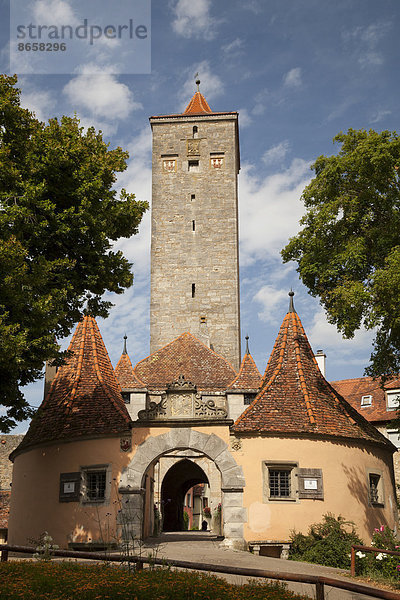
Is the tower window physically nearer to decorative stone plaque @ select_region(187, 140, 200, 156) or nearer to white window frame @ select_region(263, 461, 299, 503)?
decorative stone plaque @ select_region(187, 140, 200, 156)

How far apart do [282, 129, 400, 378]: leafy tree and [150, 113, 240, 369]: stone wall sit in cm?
1826

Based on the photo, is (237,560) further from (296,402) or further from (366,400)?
(366,400)

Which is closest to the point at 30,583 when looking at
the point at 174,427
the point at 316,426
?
the point at 174,427

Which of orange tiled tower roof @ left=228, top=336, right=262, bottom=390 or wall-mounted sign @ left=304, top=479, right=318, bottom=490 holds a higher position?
orange tiled tower roof @ left=228, top=336, right=262, bottom=390

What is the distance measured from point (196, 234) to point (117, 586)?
31.9 m

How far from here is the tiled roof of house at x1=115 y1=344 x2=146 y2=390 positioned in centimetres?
2608

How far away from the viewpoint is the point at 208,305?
125ft

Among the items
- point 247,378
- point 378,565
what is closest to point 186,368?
point 247,378

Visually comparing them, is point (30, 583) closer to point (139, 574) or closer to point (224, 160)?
point (139, 574)

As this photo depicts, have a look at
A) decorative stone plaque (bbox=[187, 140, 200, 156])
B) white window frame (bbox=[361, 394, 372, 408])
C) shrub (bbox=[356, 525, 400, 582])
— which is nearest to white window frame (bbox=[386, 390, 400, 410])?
white window frame (bbox=[361, 394, 372, 408])

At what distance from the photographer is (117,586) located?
8.73m

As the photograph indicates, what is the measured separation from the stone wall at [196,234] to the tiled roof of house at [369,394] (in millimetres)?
6641

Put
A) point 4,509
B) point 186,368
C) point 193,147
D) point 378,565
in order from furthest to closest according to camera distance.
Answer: point 193,147 < point 4,509 < point 186,368 < point 378,565

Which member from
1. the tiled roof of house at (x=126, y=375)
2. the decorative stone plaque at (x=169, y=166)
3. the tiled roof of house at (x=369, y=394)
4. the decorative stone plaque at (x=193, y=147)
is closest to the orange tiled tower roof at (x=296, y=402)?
the tiled roof of house at (x=126, y=375)
